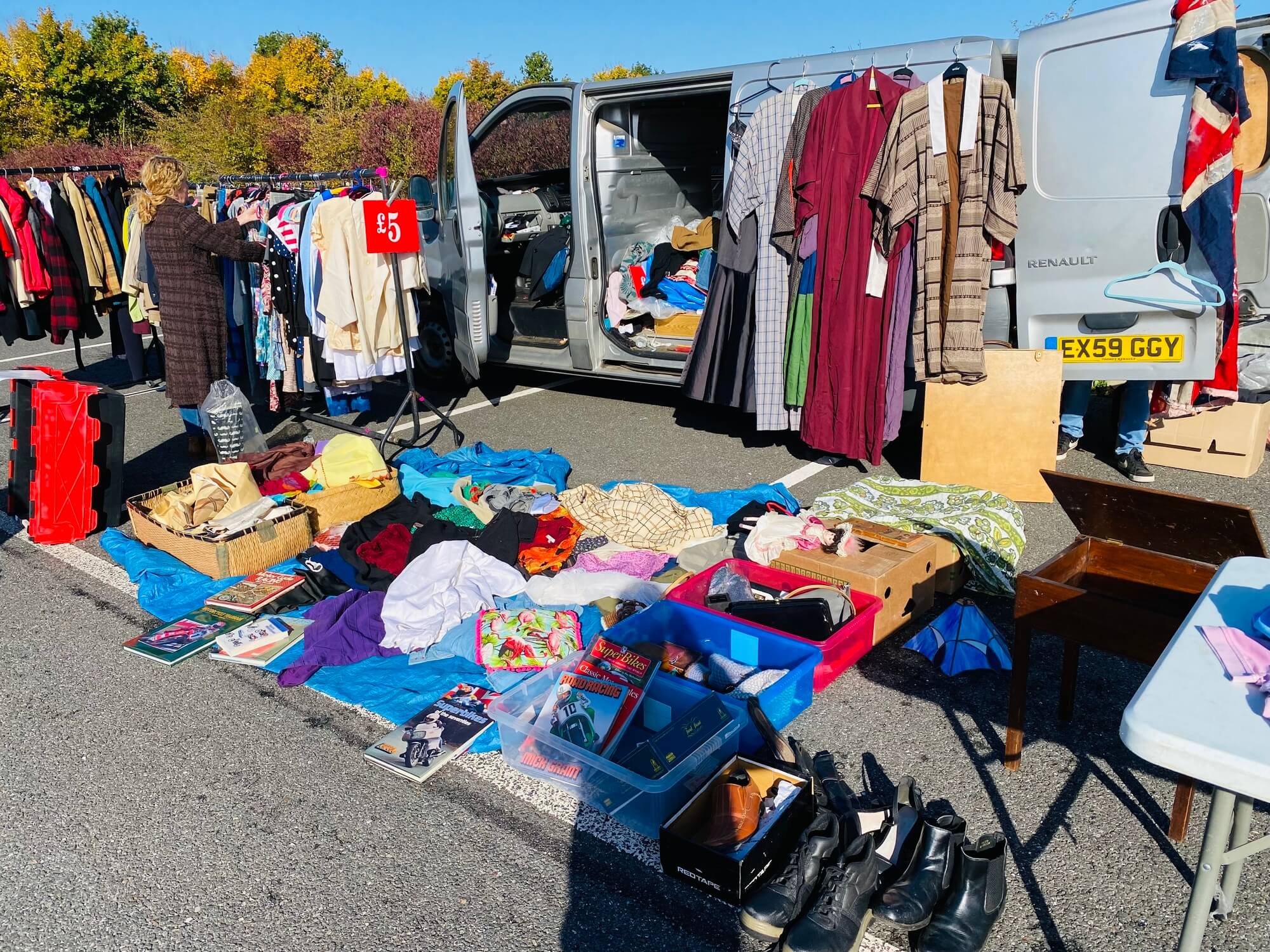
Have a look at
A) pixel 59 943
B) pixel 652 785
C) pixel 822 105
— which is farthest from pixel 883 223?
pixel 59 943

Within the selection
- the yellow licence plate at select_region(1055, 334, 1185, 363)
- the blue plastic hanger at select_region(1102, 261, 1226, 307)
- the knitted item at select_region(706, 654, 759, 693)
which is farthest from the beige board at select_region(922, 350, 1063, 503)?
the knitted item at select_region(706, 654, 759, 693)

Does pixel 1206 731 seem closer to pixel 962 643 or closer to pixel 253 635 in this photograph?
pixel 962 643

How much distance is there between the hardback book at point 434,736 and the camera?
3.05 meters

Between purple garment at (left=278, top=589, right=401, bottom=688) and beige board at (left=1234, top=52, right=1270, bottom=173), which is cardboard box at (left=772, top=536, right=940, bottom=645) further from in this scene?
beige board at (left=1234, top=52, right=1270, bottom=173)

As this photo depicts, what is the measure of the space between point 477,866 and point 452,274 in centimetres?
507

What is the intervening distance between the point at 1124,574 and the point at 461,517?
321cm

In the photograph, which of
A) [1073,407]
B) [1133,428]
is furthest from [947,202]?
[1133,428]

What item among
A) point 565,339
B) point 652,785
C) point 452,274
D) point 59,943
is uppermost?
point 452,274

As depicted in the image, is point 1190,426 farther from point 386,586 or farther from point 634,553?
point 386,586

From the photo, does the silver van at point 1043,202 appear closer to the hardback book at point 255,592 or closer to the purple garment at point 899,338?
the purple garment at point 899,338

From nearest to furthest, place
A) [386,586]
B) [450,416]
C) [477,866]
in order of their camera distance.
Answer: [477,866] < [386,586] < [450,416]

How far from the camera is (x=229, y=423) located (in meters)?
5.92

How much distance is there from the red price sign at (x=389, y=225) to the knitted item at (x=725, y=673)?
11.8 ft

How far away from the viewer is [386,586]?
4266mm
